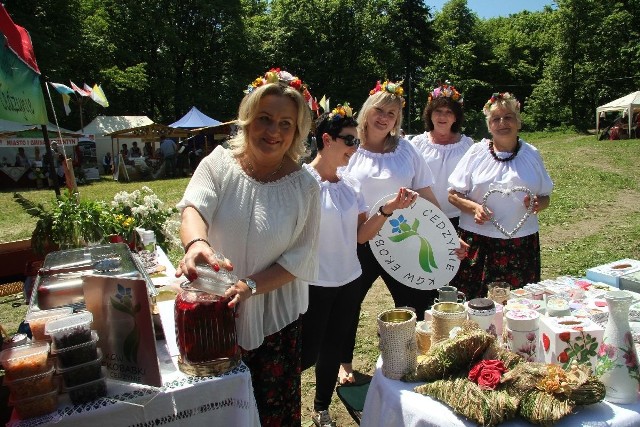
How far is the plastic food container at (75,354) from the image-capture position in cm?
148

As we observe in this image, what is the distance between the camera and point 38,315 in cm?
164

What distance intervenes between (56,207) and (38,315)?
5.83 feet

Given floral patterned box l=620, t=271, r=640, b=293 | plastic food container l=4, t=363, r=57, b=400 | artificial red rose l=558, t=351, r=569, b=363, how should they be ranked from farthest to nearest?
floral patterned box l=620, t=271, r=640, b=293
artificial red rose l=558, t=351, r=569, b=363
plastic food container l=4, t=363, r=57, b=400

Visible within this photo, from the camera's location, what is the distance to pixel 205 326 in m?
1.56

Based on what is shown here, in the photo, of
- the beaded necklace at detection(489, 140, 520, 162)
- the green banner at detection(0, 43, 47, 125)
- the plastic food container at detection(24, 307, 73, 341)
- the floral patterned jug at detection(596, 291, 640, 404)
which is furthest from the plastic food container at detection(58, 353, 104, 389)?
the beaded necklace at detection(489, 140, 520, 162)

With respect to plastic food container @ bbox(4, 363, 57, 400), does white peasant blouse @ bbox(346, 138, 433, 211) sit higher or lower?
higher

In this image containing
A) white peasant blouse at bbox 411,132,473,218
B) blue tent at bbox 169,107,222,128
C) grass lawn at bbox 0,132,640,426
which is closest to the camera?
white peasant blouse at bbox 411,132,473,218

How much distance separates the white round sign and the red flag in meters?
2.59

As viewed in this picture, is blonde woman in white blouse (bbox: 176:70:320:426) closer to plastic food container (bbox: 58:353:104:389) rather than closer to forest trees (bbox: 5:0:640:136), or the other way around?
plastic food container (bbox: 58:353:104:389)

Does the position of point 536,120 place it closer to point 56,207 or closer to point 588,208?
point 588,208

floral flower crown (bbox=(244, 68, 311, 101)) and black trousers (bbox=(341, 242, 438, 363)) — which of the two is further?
black trousers (bbox=(341, 242, 438, 363))

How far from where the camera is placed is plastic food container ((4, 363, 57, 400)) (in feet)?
4.60

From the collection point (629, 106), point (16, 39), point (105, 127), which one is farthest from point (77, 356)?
point (629, 106)

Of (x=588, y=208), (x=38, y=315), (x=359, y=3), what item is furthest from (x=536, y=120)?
(x=38, y=315)
